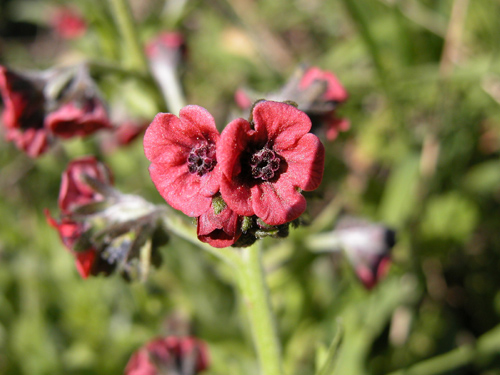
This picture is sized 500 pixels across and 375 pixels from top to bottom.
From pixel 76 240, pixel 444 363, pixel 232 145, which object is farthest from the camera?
pixel 444 363

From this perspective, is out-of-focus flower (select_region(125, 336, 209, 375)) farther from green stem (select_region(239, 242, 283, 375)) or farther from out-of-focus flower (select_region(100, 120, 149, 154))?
out-of-focus flower (select_region(100, 120, 149, 154))

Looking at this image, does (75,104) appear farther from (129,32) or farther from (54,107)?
(129,32)

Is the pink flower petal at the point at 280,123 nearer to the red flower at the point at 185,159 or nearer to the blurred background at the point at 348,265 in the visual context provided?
the red flower at the point at 185,159

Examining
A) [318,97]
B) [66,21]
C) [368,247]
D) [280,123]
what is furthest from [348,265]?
[66,21]

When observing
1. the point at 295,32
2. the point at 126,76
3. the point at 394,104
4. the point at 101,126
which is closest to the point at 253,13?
the point at 295,32

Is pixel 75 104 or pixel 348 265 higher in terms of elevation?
pixel 75 104

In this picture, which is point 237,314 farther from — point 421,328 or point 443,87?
point 443,87
